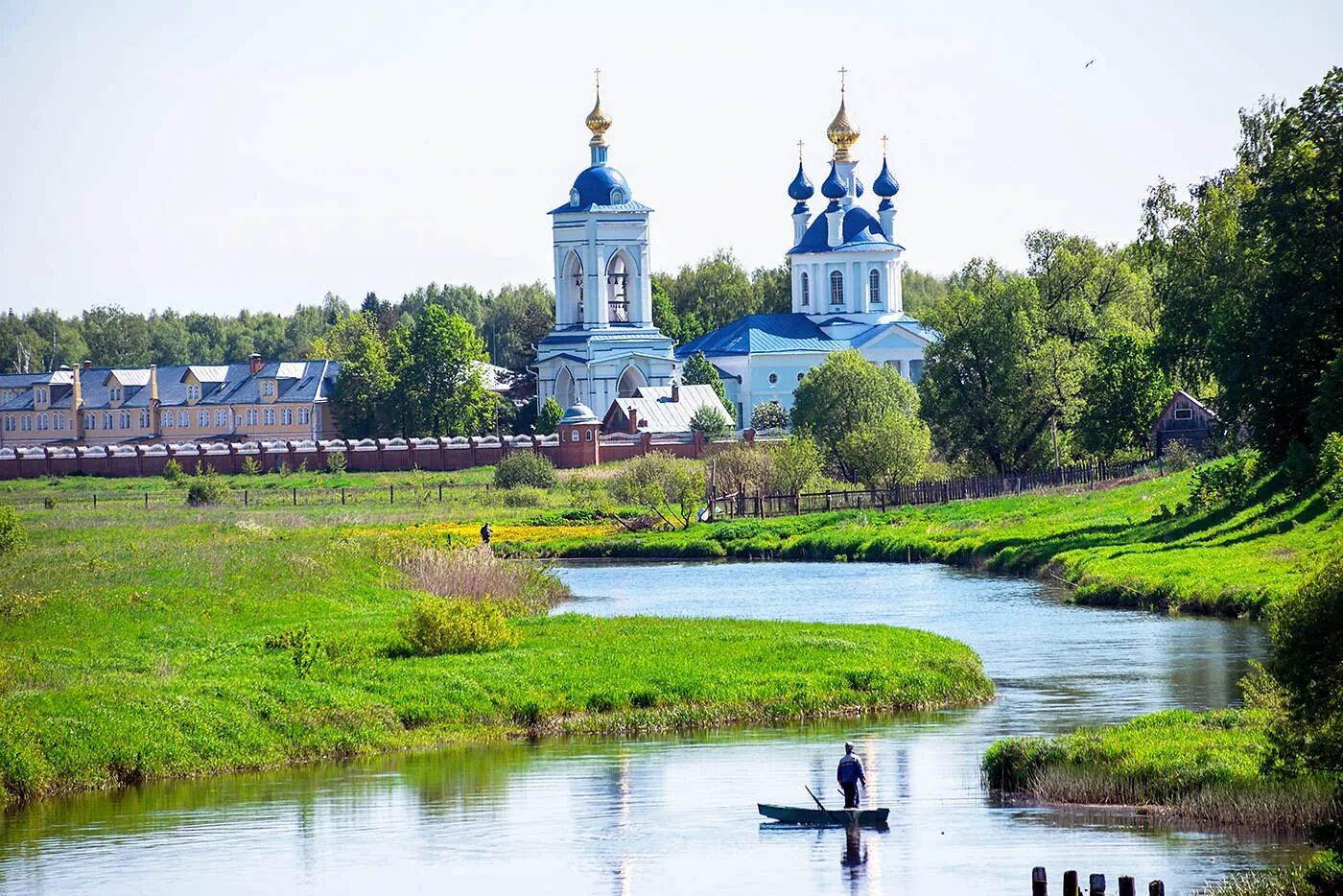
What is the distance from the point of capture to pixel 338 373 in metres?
123

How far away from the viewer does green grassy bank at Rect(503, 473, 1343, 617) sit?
42.3 meters

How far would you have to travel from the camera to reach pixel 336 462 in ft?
319

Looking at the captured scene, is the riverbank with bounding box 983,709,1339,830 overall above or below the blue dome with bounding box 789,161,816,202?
below

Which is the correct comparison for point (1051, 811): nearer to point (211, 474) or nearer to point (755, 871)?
point (755, 871)

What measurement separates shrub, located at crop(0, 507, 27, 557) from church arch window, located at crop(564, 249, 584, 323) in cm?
7207

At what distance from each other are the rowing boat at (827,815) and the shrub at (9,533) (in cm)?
2408

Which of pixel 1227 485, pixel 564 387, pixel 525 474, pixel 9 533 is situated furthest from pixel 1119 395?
pixel 564 387

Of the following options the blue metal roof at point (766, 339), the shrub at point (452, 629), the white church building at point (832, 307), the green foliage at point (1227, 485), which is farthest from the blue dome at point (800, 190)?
the shrub at point (452, 629)

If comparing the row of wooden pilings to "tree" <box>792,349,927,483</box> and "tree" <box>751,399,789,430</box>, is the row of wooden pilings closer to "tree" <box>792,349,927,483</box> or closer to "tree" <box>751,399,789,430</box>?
"tree" <box>792,349,927,483</box>

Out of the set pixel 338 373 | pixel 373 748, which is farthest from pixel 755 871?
pixel 338 373

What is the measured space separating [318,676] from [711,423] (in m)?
68.7

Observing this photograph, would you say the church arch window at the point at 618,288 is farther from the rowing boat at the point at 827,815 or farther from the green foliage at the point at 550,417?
the rowing boat at the point at 827,815

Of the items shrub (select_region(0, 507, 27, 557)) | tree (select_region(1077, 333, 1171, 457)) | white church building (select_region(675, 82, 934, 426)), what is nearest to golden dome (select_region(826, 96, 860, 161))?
white church building (select_region(675, 82, 934, 426))

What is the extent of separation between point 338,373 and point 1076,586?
8178 cm
